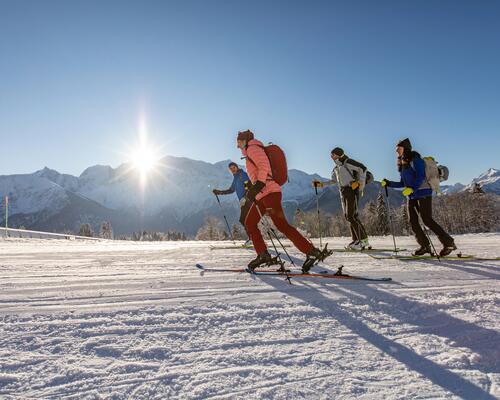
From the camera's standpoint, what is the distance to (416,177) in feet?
23.1

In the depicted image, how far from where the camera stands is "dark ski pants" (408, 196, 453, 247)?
7.04 m

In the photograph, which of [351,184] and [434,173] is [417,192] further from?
[351,184]

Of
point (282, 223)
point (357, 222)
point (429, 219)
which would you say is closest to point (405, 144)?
point (429, 219)

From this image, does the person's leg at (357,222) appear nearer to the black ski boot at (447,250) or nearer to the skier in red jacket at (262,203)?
the black ski boot at (447,250)

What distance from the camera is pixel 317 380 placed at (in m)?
1.80

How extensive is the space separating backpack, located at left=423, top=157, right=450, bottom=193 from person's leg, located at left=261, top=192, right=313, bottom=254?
344 cm

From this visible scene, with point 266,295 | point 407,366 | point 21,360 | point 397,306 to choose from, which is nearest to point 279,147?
point 266,295

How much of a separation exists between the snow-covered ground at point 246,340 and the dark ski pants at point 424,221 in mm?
3036

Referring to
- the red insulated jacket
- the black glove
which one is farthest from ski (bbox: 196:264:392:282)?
the red insulated jacket

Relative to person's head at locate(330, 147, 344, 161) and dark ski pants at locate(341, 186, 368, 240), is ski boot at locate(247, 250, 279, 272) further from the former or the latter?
person's head at locate(330, 147, 344, 161)

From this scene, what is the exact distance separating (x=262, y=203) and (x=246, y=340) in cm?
326

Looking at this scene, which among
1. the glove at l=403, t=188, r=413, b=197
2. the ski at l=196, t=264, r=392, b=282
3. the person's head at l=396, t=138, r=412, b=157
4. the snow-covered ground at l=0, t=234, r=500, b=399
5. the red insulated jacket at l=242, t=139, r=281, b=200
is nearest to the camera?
the snow-covered ground at l=0, t=234, r=500, b=399

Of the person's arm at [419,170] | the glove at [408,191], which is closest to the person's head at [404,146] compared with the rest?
the person's arm at [419,170]

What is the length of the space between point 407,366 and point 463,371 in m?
0.28
